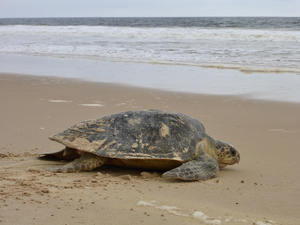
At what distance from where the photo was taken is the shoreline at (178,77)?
8555mm

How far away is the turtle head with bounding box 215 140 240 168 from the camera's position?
395 centimetres

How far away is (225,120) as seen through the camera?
602 centimetres

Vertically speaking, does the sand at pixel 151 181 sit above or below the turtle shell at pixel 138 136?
below

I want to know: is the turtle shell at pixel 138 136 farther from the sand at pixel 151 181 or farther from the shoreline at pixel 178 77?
the shoreline at pixel 178 77

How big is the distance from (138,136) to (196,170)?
751 mm

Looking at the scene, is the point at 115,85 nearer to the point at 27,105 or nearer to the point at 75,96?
the point at 75,96

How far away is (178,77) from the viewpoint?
35.4 feet

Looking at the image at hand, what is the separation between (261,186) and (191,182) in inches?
28.3

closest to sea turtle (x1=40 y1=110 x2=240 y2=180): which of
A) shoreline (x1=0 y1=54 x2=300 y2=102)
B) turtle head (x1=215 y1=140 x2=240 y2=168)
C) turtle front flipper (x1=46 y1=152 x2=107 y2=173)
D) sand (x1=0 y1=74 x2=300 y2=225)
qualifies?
turtle front flipper (x1=46 y1=152 x2=107 y2=173)

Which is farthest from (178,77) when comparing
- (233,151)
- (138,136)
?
(138,136)

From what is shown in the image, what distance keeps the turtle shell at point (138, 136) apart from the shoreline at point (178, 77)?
4663mm

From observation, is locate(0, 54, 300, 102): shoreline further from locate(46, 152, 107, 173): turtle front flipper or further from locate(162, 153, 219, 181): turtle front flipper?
locate(46, 152, 107, 173): turtle front flipper

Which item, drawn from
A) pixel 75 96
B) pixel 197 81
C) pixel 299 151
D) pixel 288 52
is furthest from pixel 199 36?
pixel 299 151

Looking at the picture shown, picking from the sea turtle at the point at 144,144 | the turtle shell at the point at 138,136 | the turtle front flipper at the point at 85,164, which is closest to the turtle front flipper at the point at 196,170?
the sea turtle at the point at 144,144
